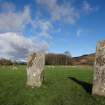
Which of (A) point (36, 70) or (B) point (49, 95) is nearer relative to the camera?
(B) point (49, 95)

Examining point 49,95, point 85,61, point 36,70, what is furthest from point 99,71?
point 85,61

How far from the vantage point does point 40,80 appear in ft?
63.8

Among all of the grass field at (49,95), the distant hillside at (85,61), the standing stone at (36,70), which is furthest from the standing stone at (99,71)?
the distant hillside at (85,61)

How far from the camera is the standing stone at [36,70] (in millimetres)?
19438

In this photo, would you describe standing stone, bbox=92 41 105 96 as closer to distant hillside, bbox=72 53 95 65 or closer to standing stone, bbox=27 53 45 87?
standing stone, bbox=27 53 45 87

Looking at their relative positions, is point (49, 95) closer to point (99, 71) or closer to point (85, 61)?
point (99, 71)

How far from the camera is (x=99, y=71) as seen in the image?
15.7 meters

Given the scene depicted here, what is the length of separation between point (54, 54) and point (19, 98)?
58.4m

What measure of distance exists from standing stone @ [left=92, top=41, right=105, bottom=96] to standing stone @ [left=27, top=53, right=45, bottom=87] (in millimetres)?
5060

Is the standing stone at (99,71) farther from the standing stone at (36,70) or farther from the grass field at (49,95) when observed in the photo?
the standing stone at (36,70)

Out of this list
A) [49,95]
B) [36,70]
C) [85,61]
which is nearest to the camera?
[49,95]

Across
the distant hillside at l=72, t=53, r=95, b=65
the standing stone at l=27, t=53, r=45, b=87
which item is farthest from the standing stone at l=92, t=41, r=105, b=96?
the distant hillside at l=72, t=53, r=95, b=65

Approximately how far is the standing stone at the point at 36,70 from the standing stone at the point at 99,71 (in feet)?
16.6

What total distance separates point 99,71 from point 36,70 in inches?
221
